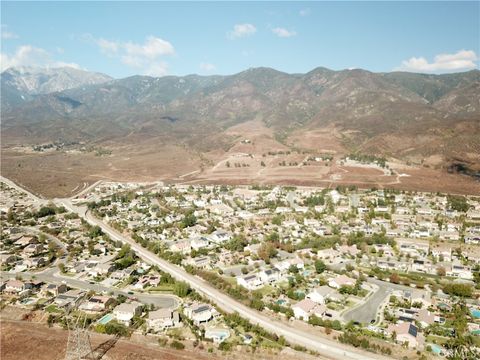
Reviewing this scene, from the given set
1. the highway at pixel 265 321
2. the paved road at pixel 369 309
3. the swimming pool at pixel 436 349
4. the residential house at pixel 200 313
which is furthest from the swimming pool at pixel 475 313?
the residential house at pixel 200 313

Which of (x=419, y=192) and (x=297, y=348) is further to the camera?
(x=419, y=192)

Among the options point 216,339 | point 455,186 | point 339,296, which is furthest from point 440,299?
point 455,186

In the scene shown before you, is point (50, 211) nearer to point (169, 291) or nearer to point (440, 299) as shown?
point (169, 291)

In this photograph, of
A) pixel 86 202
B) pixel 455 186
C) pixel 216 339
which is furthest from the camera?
pixel 455 186

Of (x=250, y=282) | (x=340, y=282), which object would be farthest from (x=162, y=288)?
(x=340, y=282)

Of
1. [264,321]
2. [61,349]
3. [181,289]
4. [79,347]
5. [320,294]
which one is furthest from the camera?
[181,289]

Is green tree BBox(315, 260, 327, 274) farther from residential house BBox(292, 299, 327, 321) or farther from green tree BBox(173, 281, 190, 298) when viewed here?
green tree BBox(173, 281, 190, 298)

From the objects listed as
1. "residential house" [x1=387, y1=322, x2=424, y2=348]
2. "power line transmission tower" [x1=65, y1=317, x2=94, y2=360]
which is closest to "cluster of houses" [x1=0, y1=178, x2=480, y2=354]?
"residential house" [x1=387, y1=322, x2=424, y2=348]

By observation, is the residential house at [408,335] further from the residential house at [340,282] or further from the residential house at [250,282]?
the residential house at [250,282]

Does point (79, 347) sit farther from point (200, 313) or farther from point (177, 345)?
point (200, 313)
